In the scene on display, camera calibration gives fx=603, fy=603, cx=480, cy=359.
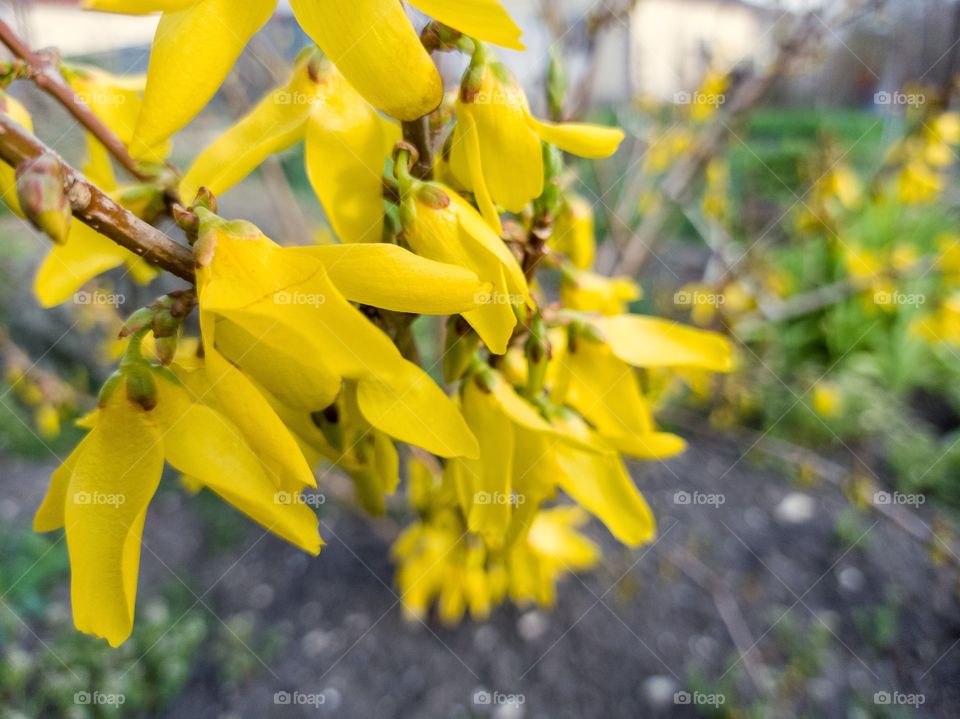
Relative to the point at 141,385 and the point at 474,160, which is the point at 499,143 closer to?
the point at 474,160

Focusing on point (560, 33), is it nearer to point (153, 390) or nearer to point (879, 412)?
point (153, 390)

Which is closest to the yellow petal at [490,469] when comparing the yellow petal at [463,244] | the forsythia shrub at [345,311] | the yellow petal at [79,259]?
the forsythia shrub at [345,311]

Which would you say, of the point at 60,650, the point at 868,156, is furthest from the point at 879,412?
the point at 868,156

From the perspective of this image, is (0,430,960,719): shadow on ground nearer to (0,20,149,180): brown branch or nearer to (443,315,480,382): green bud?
(443,315,480,382): green bud

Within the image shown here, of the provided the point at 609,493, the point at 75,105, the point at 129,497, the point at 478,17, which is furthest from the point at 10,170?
the point at 609,493

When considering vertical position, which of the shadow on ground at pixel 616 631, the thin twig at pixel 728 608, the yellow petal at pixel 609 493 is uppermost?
the yellow petal at pixel 609 493

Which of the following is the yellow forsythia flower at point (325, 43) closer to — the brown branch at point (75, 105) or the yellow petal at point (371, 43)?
the yellow petal at point (371, 43)
